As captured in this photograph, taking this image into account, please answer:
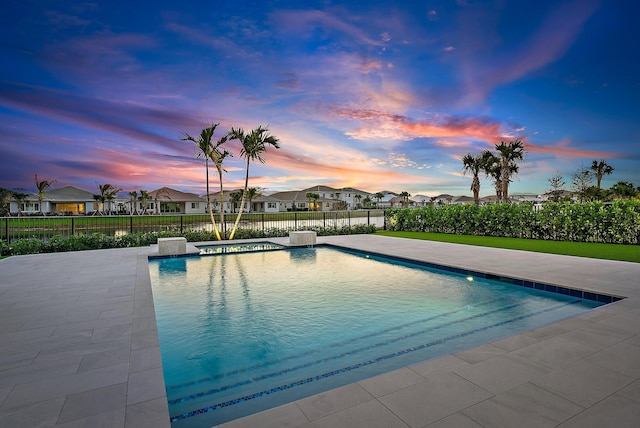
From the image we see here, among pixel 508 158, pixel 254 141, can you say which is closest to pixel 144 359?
pixel 254 141

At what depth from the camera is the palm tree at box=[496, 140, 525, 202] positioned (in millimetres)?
24188

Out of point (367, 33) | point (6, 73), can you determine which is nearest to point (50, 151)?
point (6, 73)

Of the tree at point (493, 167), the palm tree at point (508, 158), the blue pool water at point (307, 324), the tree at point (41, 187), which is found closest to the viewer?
the blue pool water at point (307, 324)

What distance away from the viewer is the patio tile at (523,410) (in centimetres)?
179

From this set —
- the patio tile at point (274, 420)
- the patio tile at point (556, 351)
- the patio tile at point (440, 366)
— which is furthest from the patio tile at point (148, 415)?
the patio tile at point (556, 351)

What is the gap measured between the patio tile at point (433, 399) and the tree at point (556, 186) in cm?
3123

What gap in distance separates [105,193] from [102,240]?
1462 inches

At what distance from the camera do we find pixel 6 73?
10516 millimetres

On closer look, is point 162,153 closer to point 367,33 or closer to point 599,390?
point 367,33

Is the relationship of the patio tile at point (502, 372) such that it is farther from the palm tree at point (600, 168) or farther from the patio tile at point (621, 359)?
the palm tree at point (600, 168)

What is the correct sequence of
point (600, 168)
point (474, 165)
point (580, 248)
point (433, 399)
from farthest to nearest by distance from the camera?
point (600, 168) < point (474, 165) < point (580, 248) < point (433, 399)

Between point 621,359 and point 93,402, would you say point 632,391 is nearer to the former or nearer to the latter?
point 621,359

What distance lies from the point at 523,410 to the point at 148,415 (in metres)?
2.19

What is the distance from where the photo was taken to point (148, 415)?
193 cm
